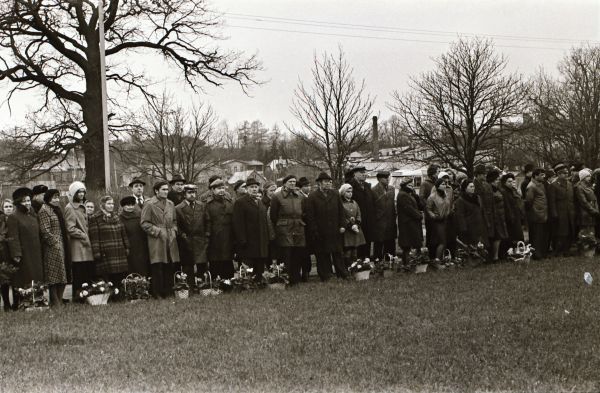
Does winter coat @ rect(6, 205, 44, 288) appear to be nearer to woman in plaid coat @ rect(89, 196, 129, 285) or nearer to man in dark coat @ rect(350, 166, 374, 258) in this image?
woman in plaid coat @ rect(89, 196, 129, 285)

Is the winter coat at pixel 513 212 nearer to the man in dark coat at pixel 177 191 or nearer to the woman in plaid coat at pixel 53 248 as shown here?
the man in dark coat at pixel 177 191

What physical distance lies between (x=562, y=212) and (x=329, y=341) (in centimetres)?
841

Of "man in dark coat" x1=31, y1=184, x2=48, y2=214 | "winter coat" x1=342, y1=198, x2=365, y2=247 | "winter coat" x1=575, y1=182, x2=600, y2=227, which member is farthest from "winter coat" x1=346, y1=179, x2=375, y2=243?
"man in dark coat" x1=31, y1=184, x2=48, y2=214

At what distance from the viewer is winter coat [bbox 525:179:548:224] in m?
13.2

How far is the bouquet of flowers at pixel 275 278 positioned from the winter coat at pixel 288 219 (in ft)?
1.84

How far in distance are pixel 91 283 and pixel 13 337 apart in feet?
8.68

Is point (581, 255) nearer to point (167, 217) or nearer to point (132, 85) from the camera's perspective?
point (167, 217)

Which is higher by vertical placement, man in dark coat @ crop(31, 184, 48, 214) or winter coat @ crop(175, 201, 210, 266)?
man in dark coat @ crop(31, 184, 48, 214)

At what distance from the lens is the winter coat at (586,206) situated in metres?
13.5

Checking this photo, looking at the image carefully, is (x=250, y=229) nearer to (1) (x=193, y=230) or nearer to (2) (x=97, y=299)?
(1) (x=193, y=230)

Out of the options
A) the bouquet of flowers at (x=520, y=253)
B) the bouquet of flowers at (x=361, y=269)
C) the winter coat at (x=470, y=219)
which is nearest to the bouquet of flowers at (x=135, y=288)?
the bouquet of flowers at (x=361, y=269)

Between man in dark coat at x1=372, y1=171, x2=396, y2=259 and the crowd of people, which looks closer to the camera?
the crowd of people

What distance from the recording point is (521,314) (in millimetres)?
7805

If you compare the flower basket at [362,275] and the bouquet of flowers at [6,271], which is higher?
the bouquet of flowers at [6,271]
